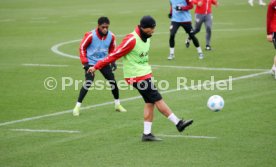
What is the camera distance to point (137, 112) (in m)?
15.3

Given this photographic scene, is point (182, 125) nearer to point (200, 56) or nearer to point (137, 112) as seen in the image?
point (137, 112)

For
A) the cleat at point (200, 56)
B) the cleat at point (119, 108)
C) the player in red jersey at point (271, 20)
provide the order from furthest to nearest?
the cleat at point (200, 56) < the player in red jersey at point (271, 20) < the cleat at point (119, 108)

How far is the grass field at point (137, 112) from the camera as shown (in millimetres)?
11453

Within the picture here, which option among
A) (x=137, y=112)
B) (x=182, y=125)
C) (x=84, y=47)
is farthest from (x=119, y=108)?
(x=182, y=125)

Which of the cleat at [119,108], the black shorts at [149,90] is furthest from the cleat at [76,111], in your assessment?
the black shorts at [149,90]

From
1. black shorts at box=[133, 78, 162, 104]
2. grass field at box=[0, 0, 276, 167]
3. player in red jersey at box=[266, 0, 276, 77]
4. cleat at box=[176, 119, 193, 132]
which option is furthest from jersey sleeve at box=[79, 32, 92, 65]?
player in red jersey at box=[266, 0, 276, 77]

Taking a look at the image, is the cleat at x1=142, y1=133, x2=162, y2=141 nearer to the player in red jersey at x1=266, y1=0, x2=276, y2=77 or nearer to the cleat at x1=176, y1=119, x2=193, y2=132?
the cleat at x1=176, y1=119, x2=193, y2=132

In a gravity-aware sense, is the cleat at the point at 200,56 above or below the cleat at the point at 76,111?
below

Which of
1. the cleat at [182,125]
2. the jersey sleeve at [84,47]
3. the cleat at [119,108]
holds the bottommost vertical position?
the cleat at [119,108]

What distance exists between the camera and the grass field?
11453 mm

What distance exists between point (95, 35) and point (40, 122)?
2.45m

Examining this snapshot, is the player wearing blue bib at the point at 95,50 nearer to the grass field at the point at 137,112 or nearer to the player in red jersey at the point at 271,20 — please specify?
the grass field at the point at 137,112

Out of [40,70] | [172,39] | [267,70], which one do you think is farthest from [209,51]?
[40,70]

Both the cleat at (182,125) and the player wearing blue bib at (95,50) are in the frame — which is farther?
the player wearing blue bib at (95,50)
